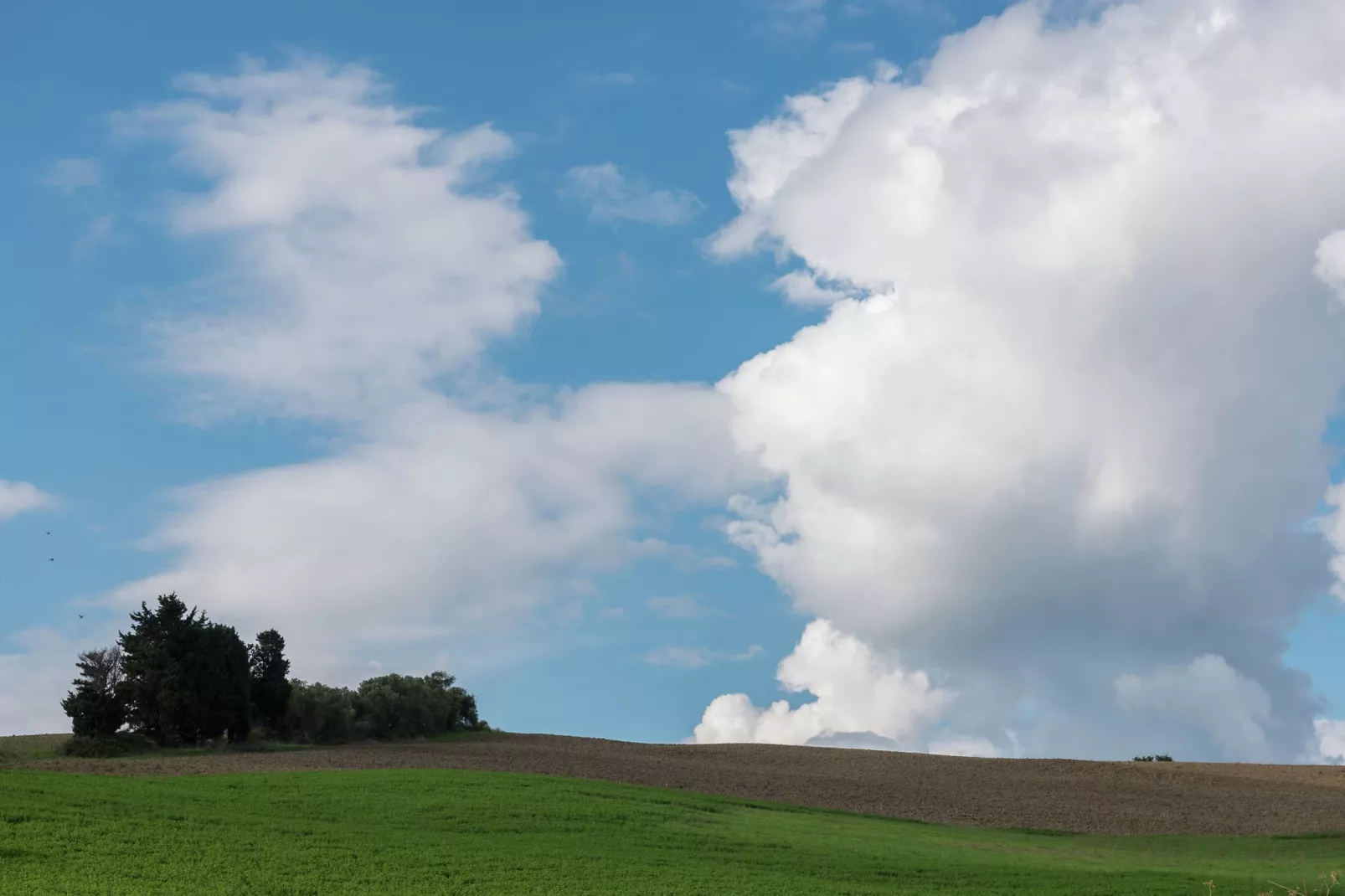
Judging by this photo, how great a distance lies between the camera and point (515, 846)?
25.3 meters

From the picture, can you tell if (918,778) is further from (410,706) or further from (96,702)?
(96,702)

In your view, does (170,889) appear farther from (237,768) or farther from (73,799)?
(237,768)

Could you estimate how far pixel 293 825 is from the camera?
24.9 metres

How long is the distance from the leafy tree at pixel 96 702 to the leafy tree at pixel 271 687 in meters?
4.70

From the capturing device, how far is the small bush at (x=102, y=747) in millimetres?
35906

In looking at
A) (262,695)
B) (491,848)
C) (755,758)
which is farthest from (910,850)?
(262,695)

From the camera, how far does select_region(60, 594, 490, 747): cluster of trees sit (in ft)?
126

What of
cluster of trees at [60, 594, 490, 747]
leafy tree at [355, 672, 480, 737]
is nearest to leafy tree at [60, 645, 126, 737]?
cluster of trees at [60, 594, 490, 747]

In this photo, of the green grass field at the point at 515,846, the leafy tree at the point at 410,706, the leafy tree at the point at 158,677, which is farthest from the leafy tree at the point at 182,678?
the green grass field at the point at 515,846

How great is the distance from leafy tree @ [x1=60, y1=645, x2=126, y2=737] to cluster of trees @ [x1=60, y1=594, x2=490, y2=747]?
0.03 metres

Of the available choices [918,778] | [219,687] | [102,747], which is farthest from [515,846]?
[918,778]

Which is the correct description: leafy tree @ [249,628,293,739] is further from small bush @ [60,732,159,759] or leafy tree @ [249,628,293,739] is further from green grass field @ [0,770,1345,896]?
green grass field @ [0,770,1345,896]

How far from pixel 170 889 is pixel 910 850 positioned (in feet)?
57.5

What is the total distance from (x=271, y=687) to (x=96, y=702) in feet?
19.8
